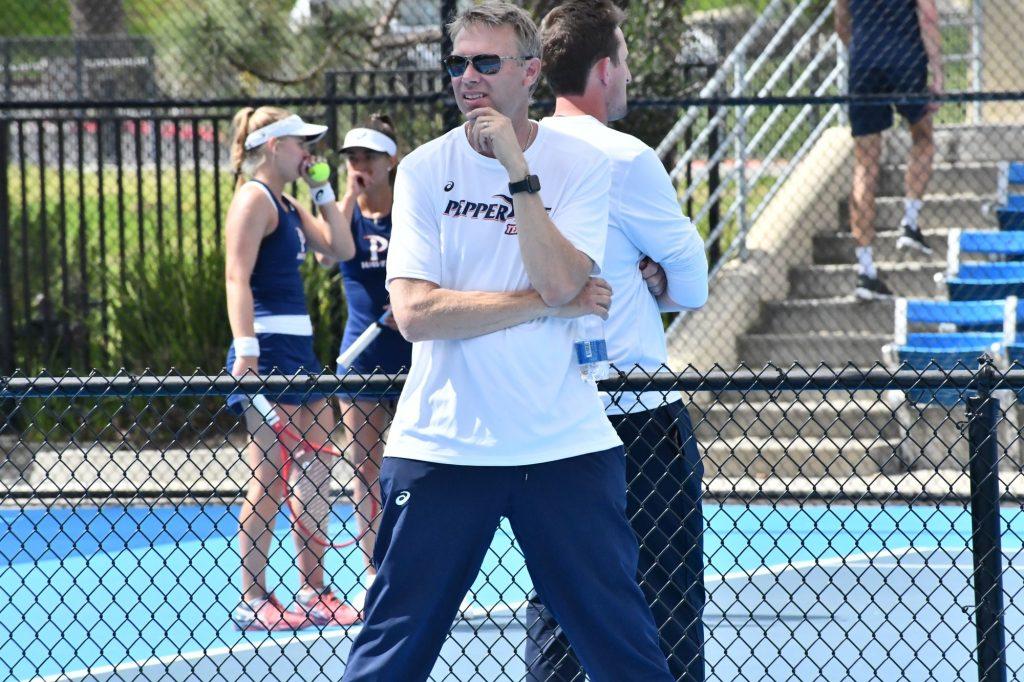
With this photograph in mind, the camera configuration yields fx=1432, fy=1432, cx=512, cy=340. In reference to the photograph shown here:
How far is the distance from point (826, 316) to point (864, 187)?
2.80ft

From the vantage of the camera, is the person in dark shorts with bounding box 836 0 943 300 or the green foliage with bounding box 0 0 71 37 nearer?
the person in dark shorts with bounding box 836 0 943 300

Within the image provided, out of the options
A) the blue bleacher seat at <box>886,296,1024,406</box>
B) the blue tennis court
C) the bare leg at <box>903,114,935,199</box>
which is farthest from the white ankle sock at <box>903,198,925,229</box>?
the blue tennis court

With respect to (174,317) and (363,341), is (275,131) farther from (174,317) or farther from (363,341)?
(174,317)

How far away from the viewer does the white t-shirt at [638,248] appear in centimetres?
347

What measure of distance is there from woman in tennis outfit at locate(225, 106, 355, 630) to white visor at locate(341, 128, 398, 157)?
26cm

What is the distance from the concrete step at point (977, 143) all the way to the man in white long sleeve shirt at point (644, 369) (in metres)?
7.39

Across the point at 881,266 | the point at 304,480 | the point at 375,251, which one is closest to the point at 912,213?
the point at 881,266

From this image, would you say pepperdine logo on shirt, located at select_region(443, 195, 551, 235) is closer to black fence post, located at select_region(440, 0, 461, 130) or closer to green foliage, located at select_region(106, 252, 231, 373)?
black fence post, located at select_region(440, 0, 461, 130)

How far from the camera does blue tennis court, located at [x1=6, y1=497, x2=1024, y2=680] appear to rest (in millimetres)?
4367

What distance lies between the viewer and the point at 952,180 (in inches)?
403

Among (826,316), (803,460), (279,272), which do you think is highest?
(279,272)

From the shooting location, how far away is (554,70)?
363cm

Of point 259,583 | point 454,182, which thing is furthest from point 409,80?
point 454,182

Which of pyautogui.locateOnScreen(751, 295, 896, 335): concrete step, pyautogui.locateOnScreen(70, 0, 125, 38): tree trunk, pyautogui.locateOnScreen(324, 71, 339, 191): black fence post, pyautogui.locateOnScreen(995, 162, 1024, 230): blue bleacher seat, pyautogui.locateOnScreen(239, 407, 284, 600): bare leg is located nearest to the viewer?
pyautogui.locateOnScreen(239, 407, 284, 600): bare leg
